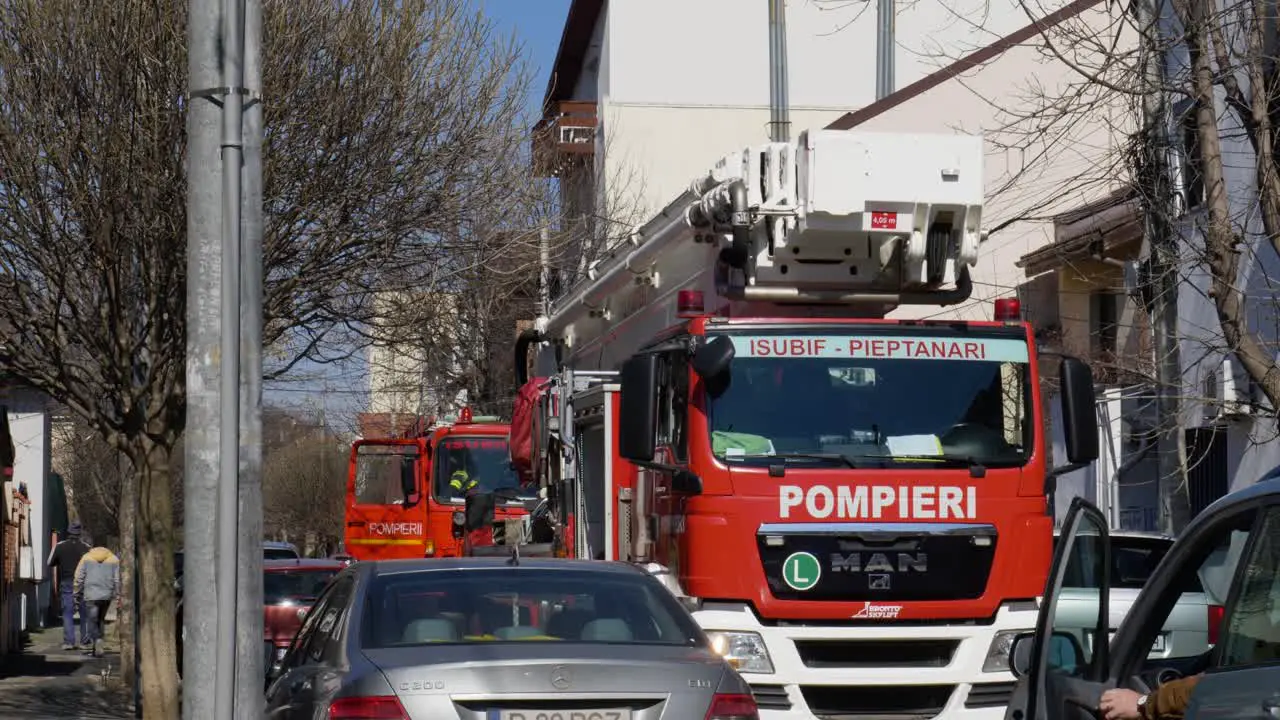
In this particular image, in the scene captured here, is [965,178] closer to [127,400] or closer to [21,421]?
[127,400]

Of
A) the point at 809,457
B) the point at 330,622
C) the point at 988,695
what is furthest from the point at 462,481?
the point at 330,622

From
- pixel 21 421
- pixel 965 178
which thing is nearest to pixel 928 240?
pixel 965 178

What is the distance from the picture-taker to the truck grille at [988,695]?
353 inches

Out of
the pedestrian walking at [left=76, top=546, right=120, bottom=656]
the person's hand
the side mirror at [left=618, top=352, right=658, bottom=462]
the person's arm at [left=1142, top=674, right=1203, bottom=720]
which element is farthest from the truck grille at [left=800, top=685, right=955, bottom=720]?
the pedestrian walking at [left=76, top=546, right=120, bottom=656]

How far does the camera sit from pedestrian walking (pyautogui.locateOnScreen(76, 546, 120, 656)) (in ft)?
85.3

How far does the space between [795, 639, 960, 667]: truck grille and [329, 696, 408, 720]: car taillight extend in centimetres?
328

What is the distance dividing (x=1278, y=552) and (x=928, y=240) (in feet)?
20.2

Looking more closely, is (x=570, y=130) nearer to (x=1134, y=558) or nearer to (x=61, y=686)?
(x=61, y=686)

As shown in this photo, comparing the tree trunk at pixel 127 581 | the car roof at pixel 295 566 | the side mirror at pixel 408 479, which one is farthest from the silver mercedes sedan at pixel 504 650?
the tree trunk at pixel 127 581

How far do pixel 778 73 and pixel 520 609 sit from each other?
28540 mm

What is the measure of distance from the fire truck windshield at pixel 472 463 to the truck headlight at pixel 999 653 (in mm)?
12029

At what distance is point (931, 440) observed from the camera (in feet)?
30.9

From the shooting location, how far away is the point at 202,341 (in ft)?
26.7

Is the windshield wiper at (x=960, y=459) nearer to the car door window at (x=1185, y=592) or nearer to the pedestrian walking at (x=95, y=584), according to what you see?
the car door window at (x=1185, y=592)
